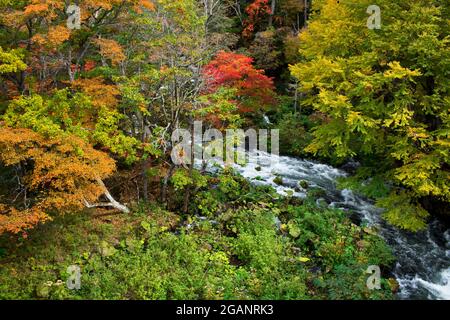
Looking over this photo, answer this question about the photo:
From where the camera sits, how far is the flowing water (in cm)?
1068

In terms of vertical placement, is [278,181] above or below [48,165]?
below

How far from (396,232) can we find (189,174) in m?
7.45

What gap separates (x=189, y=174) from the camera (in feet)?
40.7

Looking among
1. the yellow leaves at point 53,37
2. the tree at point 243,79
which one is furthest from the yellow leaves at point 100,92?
the tree at point 243,79

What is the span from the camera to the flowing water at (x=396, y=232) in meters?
10.7

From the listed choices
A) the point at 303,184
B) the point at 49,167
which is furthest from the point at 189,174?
the point at 303,184

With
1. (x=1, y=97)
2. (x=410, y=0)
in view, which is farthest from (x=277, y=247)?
(x=1, y=97)

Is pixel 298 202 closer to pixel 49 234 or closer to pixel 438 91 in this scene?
pixel 438 91

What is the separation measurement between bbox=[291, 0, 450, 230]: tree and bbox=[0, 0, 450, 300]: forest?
62 millimetres

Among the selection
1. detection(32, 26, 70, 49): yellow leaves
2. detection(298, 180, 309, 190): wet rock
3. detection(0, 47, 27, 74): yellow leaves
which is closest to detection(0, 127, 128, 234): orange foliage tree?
detection(0, 47, 27, 74): yellow leaves

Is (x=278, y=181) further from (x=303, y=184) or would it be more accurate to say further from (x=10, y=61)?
(x=10, y=61)

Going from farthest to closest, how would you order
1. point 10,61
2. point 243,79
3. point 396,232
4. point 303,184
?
1. point 243,79
2. point 303,184
3. point 396,232
4. point 10,61

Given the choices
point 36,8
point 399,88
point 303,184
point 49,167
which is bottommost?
point 303,184

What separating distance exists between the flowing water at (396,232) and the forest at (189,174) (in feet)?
0.22
